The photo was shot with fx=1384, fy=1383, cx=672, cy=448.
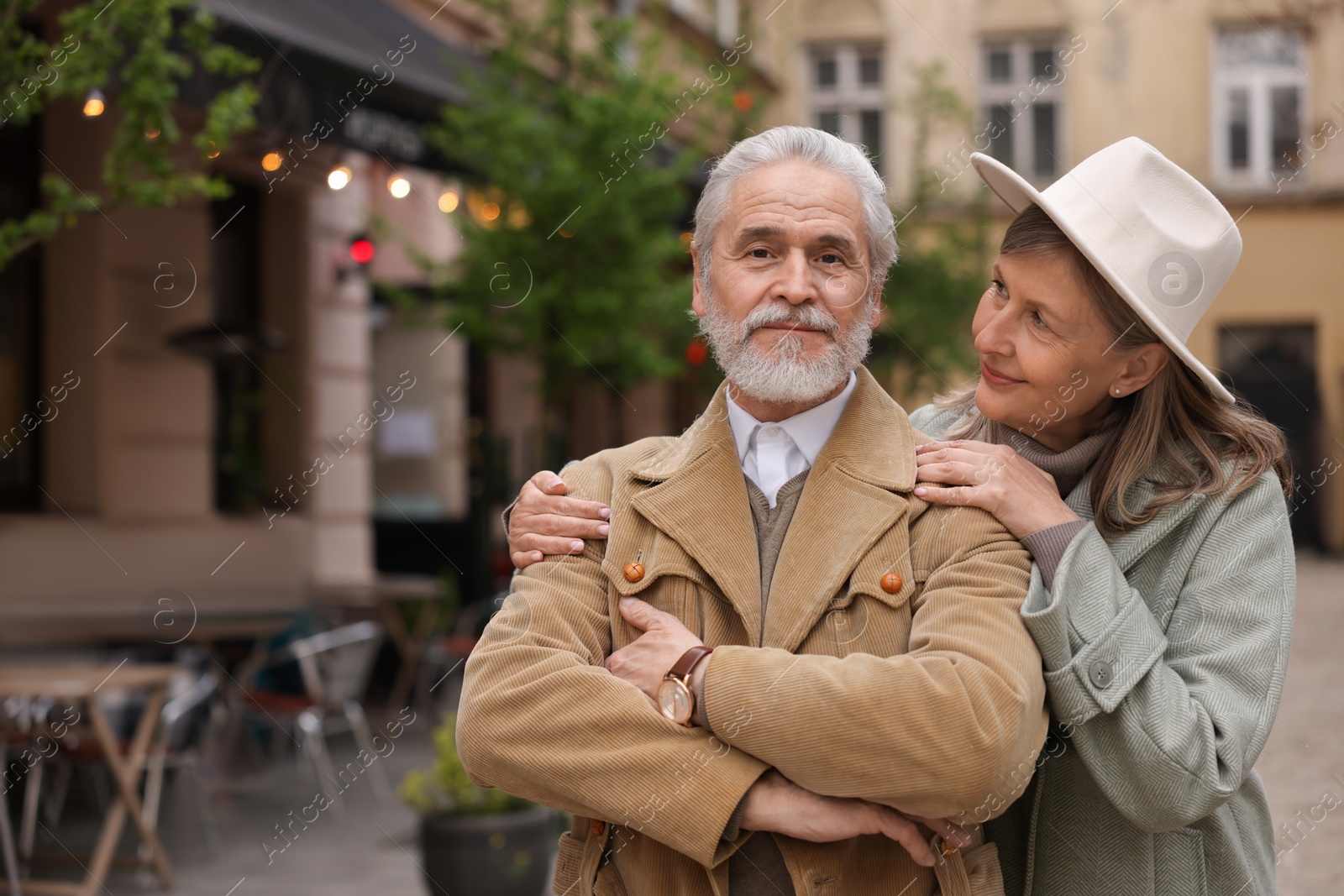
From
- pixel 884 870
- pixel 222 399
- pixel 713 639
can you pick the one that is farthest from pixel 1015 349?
pixel 222 399

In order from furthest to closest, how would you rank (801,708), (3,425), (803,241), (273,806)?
(3,425) < (273,806) < (803,241) < (801,708)

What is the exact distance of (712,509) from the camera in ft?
7.44

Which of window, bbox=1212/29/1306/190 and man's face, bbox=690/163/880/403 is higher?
window, bbox=1212/29/1306/190

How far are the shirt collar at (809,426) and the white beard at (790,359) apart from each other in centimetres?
6

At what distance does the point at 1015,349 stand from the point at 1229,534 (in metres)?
0.45

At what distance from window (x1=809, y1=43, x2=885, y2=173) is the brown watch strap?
20932 mm

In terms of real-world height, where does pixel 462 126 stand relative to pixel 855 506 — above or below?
above

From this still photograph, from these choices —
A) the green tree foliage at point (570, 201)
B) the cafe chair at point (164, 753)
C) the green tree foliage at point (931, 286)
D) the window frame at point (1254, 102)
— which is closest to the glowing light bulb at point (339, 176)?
the green tree foliage at point (570, 201)

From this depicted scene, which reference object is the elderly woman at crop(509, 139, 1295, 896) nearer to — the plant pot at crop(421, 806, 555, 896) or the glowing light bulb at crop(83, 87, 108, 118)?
the plant pot at crop(421, 806, 555, 896)

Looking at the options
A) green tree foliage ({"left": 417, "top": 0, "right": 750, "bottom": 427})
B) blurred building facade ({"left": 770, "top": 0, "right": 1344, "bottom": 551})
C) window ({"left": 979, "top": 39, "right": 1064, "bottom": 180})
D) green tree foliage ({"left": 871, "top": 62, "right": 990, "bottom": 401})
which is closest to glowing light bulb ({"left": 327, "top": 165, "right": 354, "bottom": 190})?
green tree foliage ({"left": 417, "top": 0, "right": 750, "bottom": 427})

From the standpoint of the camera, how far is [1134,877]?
2221 millimetres

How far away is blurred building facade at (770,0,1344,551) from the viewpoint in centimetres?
2219

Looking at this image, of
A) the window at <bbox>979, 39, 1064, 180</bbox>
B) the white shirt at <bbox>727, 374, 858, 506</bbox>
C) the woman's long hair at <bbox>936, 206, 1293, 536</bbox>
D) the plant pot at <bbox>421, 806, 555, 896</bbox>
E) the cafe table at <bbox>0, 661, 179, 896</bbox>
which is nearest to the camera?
the woman's long hair at <bbox>936, 206, 1293, 536</bbox>

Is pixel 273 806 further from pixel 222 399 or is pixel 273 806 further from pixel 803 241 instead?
pixel 803 241
